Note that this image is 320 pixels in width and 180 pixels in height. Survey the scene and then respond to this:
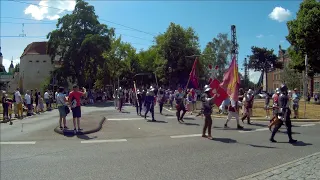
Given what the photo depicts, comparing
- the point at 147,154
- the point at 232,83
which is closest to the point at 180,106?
the point at 232,83

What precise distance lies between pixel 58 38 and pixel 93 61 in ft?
19.6

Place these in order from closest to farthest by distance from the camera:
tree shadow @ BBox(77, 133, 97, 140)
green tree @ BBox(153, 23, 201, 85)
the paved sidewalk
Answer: the paved sidewalk < tree shadow @ BBox(77, 133, 97, 140) < green tree @ BBox(153, 23, 201, 85)

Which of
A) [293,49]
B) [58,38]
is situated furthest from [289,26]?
[58,38]

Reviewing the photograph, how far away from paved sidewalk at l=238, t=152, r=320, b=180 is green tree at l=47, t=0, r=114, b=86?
38.5 m

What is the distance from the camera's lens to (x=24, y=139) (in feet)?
36.9

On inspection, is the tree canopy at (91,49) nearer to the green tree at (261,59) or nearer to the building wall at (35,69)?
the building wall at (35,69)

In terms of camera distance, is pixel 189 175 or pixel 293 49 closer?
pixel 189 175

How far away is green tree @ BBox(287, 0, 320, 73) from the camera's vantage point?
3372cm

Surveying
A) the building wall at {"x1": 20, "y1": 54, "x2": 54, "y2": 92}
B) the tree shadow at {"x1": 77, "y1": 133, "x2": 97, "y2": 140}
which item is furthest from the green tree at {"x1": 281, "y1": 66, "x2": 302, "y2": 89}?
the building wall at {"x1": 20, "y1": 54, "x2": 54, "y2": 92}

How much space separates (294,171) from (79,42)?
41.9 metres

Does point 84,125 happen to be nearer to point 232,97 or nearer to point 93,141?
point 93,141

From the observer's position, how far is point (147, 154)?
328 inches

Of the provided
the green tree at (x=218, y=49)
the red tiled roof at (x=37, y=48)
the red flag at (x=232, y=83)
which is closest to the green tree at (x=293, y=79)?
the green tree at (x=218, y=49)

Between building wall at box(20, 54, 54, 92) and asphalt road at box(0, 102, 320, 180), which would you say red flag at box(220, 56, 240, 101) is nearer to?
asphalt road at box(0, 102, 320, 180)
